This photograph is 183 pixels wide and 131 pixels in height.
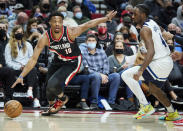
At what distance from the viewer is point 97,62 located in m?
9.66

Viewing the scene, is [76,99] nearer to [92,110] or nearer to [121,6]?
[92,110]

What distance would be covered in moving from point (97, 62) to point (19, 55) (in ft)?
5.97

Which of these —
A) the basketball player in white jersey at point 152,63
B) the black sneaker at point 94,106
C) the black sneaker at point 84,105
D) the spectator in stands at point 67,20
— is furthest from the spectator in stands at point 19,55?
the basketball player in white jersey at point 152,63

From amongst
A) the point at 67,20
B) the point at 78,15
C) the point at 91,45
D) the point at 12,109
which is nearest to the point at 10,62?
the point at 91,45

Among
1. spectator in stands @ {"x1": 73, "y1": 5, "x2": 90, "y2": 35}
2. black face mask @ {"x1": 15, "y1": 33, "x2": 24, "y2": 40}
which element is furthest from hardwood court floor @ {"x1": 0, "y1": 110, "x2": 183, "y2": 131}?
spectator in stands @ {"x1": 73, "y1": 5, "x2": 90, "y2": 35}

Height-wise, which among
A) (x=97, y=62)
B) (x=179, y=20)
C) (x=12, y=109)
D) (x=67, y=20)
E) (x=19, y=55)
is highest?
(x=67, y=20)

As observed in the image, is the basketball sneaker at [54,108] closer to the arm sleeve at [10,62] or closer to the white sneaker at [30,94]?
the white sneaker at [30,94]

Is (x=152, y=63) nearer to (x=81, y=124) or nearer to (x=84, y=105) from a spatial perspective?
(x=81, y=124)

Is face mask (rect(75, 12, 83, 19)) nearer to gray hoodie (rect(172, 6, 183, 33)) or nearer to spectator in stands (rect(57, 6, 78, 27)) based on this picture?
spectator in stands (rect(57, 6, 78, 27))

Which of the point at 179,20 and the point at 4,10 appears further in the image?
the point at 179,20

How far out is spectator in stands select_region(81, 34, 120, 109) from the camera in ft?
30.3

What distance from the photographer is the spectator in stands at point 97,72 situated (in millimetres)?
9227

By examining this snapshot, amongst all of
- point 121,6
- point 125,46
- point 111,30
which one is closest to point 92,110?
point 125,46

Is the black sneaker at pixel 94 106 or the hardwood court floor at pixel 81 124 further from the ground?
the hardwood court floor at pixel 81 124
